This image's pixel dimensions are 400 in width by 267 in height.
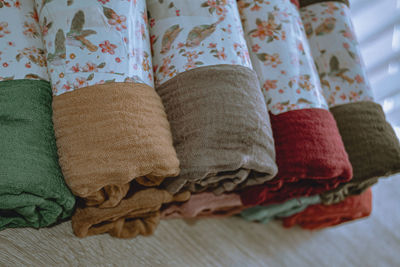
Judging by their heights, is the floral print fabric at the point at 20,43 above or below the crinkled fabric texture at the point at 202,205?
above

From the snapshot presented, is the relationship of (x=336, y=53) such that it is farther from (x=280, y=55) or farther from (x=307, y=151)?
(x=307, y=151)

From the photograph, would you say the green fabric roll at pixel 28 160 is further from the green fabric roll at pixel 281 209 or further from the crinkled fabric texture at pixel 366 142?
the crinkled fabric texture at pixel 366 142

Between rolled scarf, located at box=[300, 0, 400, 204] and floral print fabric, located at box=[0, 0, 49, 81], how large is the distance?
24.5 inches

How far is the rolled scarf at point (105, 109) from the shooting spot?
64 cm

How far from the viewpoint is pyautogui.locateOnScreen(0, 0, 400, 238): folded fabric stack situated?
0.64 meters

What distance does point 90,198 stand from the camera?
0.70 metres

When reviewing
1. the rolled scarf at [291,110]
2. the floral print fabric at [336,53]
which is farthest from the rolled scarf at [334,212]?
Result: the floral print fabric at [336,53]

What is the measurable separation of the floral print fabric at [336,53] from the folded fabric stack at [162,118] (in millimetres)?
42

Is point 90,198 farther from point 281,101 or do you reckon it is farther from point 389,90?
point 389,90

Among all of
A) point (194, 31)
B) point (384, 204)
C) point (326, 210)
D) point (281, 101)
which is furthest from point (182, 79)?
point (384, 204)

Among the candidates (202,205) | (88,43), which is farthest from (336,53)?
(88,43)

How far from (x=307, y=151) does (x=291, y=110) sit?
0.09 m

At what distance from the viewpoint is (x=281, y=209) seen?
95 centimetres

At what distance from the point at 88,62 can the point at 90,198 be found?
23cm
